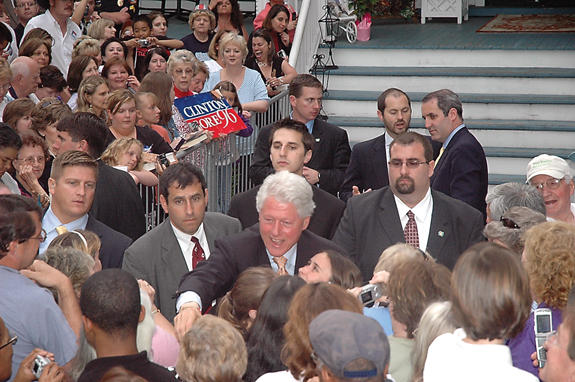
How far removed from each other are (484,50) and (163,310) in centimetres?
826

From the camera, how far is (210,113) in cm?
823

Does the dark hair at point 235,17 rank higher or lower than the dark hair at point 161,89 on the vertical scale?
higher

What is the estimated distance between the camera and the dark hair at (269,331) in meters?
3.74

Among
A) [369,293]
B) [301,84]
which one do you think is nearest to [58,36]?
[301,84]

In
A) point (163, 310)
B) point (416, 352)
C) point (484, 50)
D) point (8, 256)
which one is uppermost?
point (484, 50)

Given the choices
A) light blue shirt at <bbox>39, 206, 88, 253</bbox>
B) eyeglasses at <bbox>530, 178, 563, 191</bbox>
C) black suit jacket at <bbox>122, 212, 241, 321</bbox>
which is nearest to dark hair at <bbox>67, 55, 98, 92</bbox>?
light blue shirt at <bbox>39, 206, 88, 253</bbox>

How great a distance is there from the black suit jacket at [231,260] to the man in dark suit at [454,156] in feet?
7.26

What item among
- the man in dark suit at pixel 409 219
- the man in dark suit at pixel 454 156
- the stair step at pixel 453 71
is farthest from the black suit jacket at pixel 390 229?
the stair step at pixel 453 71

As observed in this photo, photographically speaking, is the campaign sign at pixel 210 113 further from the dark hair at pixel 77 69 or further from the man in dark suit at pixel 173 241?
the man in dark suit at pixel 173 241

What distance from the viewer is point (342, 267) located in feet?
14.9

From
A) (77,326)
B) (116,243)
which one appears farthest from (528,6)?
(77,326)

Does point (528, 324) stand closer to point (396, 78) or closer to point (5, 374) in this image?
point (5, 374)

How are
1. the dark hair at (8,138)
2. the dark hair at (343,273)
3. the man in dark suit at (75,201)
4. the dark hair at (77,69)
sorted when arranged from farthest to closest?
the dark hair at (77,69), the dark hair at (8,138), the man in dark suit at (75,201), the dark hair at (343,273)

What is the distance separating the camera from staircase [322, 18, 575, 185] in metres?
11.2
